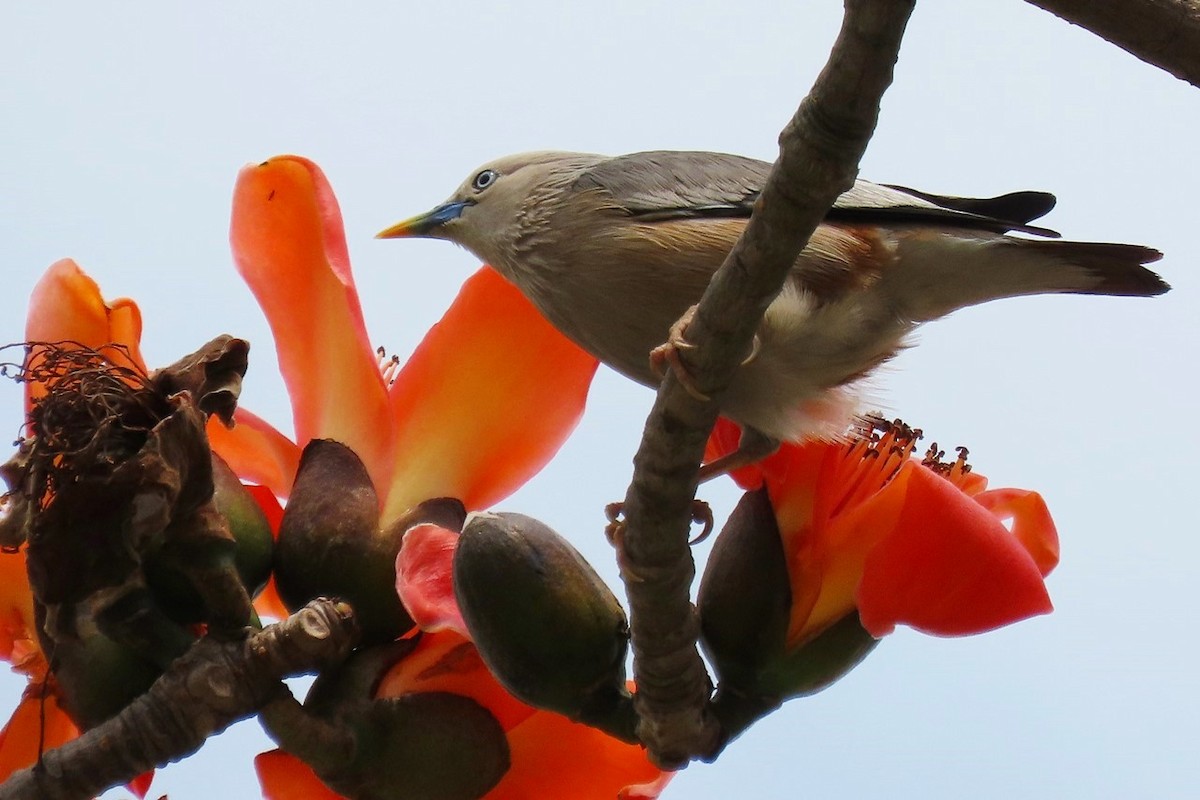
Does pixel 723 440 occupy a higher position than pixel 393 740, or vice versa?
pixel 723 440

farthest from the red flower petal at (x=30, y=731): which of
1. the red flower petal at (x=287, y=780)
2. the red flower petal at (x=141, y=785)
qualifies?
the red flower petal at (x=287, y=780)

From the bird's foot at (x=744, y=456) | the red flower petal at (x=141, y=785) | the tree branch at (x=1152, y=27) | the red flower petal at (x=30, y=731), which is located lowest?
the red flower petal at (x=141, y=785)

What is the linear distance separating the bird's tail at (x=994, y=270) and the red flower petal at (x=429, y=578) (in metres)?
1.52

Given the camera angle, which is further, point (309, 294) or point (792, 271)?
point (792, 271)

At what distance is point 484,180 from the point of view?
316 centimetres

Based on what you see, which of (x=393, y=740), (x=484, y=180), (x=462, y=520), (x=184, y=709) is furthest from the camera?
(x=484, y=180)

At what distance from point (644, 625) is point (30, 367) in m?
0.86

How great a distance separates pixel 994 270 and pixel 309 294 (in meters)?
1.68

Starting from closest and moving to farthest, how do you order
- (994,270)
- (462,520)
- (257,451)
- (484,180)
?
(462,520) < (257,451) < (994,270) < (484,180)

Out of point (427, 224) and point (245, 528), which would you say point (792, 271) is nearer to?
point (427, 224)

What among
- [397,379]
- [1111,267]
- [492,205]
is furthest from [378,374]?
[1111,267]

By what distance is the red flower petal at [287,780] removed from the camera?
5.17ft

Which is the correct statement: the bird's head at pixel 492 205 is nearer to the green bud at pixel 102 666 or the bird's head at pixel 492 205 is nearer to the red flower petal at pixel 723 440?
the red flower petal at pixel 723 440

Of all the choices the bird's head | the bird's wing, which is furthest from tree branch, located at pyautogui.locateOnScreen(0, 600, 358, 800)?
the bird's head
